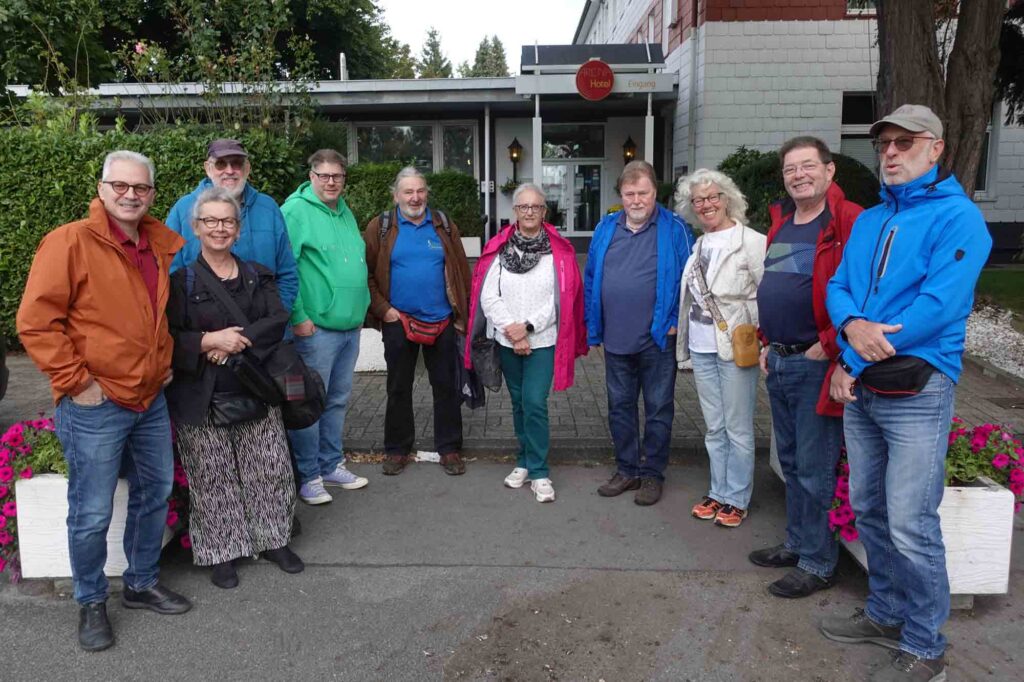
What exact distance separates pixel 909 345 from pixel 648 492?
2.27 metres

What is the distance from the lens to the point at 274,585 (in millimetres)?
3812

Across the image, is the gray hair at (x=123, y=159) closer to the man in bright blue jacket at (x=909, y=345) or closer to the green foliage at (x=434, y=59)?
the man in bright blue jacket at (x=909, y=345)

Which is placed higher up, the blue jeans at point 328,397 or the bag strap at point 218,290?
the bag strap at point 218,290

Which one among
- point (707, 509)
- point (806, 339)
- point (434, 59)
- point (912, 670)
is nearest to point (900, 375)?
point (806, 339)

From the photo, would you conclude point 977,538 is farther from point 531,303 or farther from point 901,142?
point 531,303

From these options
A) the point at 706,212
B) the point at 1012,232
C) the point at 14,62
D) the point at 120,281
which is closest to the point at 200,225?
the point at 120,281

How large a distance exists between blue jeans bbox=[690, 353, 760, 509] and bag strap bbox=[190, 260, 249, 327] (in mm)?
2416

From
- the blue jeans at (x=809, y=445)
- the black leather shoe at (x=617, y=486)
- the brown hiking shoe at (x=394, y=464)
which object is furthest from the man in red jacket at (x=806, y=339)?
the brown hiking shoe at (x=394, y=464)

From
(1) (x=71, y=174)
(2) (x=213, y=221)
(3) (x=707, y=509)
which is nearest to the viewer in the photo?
(2) (x=213, y=221)

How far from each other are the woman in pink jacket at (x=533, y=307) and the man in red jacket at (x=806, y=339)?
1352mm

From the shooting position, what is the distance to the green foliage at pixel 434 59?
92569mm

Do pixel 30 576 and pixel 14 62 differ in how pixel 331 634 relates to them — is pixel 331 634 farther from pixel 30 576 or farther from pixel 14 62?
pixel 14 62

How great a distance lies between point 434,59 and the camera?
9788cm

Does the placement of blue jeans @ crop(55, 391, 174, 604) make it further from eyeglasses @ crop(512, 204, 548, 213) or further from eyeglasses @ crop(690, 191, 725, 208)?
eyeglasses @ crop(690, 191, 725, 208)
